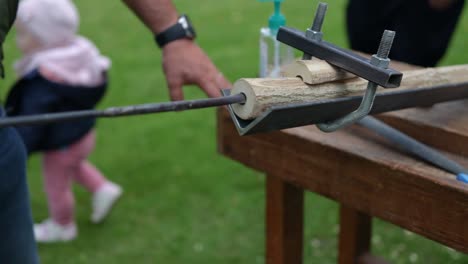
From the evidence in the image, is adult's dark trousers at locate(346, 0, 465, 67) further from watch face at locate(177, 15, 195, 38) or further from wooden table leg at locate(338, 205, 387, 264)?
watch face at locate(177, 15, 195, 38)

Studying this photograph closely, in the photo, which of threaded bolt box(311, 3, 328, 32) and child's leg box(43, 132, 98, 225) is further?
child's leg box(43, 132, 98, 225)

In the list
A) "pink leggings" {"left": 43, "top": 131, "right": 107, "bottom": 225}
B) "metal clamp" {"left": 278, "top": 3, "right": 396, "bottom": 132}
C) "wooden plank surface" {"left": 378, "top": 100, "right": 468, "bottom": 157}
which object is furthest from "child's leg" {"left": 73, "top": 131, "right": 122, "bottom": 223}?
"metal clamp" {"left": 278, "top": 3, "right": 396, "bottom": 132}

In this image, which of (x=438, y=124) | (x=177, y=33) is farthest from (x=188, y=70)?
(x=438, y=124)

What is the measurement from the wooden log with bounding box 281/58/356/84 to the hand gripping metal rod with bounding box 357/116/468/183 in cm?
23

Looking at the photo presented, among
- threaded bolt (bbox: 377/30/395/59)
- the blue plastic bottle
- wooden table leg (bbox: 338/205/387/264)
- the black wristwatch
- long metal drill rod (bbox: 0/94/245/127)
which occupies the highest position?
A: threaded bolt (bbox: 377/30/395/59)

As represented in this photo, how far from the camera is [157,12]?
171 cm

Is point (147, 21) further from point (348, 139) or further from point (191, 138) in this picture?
point (191, 138)

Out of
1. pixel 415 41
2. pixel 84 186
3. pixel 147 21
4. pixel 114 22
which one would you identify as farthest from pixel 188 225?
pixel 114 22

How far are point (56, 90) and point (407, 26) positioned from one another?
1.43 meters

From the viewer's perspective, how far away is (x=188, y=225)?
10.2ft

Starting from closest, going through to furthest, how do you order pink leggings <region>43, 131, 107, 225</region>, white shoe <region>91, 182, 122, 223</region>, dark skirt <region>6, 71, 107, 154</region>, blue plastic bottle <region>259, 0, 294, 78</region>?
blue plastic bottle <region>259, 0, 294, 78</region>, dark skirt <region>6, 71, 107, 154</region>, pink leggings <region>43, 131, 107, 225</region>, white shoe <region>91, 182, 122, 223</region>

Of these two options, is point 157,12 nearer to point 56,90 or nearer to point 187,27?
point 187,27

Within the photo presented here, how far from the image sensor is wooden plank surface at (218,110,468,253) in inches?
53.0

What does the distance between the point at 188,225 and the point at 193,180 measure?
0.40 meters
